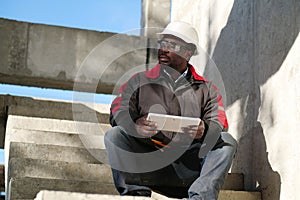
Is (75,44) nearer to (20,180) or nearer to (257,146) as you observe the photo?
(257,146)

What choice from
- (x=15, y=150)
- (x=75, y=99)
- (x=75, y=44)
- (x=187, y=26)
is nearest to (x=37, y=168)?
(x=15, y=150)

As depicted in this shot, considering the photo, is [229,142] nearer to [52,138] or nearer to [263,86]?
[263,86]

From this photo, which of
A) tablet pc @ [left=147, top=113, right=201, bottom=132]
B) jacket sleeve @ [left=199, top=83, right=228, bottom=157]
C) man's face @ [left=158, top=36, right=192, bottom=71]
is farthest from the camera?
man's face @ [left=158, top=36, right=192, bottom=71]

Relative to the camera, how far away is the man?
4074mm

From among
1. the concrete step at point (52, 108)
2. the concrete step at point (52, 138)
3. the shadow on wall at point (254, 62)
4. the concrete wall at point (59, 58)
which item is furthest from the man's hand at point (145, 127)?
the concrete wall at point (59, 58)

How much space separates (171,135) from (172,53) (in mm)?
638

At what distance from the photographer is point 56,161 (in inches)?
173

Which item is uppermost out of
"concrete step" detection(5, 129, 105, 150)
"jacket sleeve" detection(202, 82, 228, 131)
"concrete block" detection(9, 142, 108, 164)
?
"jacket sleeve" detection(202, 82, 228, 131)

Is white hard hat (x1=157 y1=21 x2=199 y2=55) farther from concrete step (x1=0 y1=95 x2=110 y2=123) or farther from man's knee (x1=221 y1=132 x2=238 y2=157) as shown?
concrete step (x1=0 y1=95 x2=110 y2=123)

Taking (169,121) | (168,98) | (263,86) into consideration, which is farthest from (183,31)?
(169,121)

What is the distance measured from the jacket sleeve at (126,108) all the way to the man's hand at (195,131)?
0.98 ft

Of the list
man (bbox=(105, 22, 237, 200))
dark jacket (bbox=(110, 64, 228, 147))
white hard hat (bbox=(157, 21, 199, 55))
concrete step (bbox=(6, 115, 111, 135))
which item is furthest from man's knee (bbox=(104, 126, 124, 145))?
concrete step (bbox=(6, 115, 111, 135))

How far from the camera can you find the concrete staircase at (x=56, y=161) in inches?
158

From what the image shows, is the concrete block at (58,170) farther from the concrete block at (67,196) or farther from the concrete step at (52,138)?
the concrete block at (67,196)
